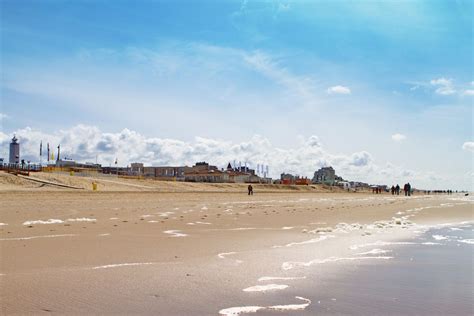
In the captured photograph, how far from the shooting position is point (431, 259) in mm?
6730

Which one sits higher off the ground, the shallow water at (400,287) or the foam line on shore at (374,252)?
the shallow water at (400,287)

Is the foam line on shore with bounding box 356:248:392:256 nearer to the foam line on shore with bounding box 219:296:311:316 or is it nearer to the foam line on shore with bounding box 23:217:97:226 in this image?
the foam line on shore with bounding box 219:296:311:316

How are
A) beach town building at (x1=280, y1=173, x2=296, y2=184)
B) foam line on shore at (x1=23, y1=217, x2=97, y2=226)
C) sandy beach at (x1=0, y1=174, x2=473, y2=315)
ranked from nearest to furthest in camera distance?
sandy beach at (x1=0, y1=174, x2=473, y2=315) < foam line on shore at (x1=23, y1=217, x2=97, y2=226) < beach town building at (x1=280, y1=173, x2=296, y2=184)

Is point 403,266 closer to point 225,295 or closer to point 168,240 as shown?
point 225,295

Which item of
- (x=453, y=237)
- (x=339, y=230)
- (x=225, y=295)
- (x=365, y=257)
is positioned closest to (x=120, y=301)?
(x=225, y=295)

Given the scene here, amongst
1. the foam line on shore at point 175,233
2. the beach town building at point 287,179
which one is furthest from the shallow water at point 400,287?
the beach town building at point 287,179

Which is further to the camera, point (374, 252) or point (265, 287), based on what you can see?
point (374, 252)

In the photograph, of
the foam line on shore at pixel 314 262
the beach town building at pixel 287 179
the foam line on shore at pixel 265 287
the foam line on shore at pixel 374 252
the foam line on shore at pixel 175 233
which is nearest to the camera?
the foam line on shore at pixel 265 287

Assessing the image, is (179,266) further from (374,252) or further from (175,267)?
(374,252)

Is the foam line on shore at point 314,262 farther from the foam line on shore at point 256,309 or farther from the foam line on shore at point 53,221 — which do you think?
the foam line on shore at point 53,221

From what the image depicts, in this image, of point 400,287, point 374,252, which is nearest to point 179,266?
point 400,287

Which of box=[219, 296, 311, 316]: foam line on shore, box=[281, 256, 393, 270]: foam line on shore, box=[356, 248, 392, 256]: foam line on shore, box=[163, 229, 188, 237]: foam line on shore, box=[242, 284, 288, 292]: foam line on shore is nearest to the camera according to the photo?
box=[219, 296, 311, 316]: foam line on shore

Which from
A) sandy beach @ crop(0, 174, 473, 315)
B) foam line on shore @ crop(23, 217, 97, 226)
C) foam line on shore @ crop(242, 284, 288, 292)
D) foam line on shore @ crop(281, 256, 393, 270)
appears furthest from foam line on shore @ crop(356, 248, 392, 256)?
foam line on shore @ crop(23, 217, 97, 226)

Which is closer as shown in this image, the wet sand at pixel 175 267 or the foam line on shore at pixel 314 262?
the wet sand at pixel 175 267
